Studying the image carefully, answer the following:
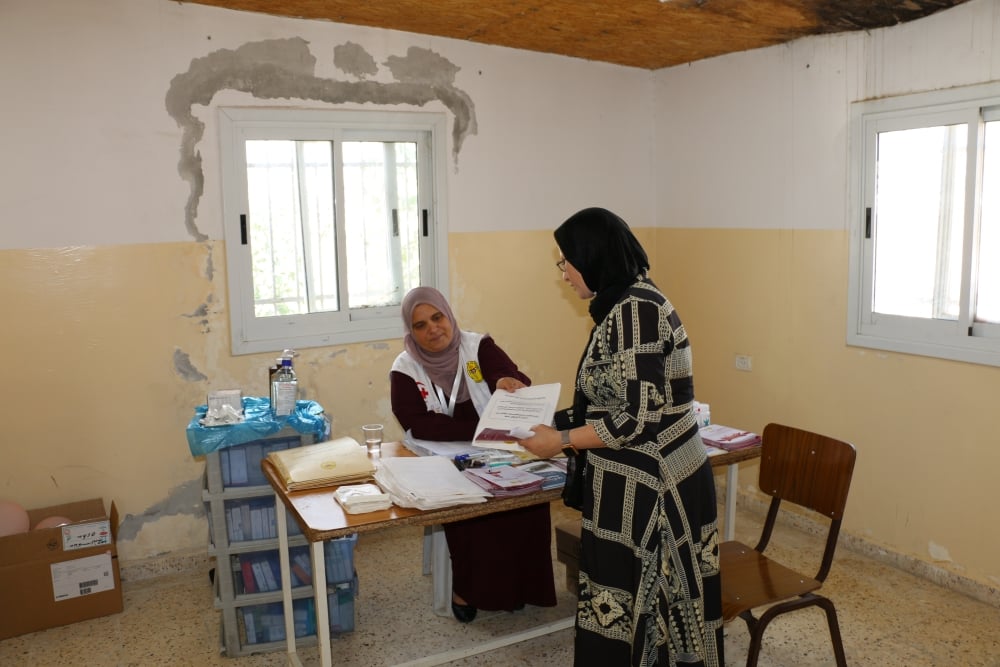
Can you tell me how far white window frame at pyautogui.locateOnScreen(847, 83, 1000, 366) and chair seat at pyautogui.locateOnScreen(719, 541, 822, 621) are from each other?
145cm

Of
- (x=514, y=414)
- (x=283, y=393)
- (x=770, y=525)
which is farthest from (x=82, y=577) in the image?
(x=770, y=525)

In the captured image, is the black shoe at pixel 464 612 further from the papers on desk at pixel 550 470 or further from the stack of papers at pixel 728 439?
the stack of papers at pixel 728 439

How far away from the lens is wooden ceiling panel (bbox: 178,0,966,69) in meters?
3.44

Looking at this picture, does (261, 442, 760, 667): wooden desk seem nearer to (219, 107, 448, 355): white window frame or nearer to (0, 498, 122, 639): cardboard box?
(0, 498, 122, 639): cardboard box

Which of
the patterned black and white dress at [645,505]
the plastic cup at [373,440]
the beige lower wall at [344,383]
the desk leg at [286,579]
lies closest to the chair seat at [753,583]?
the patterned black and white dress at [645,505]

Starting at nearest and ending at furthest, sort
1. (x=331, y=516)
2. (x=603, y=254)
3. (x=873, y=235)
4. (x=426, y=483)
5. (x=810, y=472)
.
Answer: (x=603, y=254) → (x=331, y=516) → (x=426, y=483) → (x=810, y=472) → (x=873, y=235)

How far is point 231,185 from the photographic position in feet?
12.7

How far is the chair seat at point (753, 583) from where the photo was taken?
2477mm

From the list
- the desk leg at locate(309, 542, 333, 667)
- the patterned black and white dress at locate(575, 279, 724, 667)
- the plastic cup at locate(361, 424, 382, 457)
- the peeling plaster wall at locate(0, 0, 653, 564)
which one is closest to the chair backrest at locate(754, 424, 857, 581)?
the patterned black and white dress at locate(575, 279, 724, 667)

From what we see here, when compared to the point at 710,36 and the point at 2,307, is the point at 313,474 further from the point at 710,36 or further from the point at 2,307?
the point at 710,36

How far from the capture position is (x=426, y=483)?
100 inches

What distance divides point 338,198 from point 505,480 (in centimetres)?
214

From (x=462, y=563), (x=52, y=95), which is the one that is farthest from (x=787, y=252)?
(x=52, y=95)

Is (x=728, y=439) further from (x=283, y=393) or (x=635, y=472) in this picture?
(x=283, y=393)
